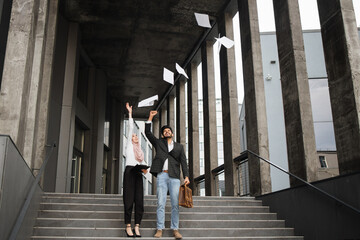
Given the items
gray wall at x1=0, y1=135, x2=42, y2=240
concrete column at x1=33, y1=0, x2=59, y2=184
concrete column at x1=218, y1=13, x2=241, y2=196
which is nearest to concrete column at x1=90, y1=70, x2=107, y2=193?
concrete column at x1=218, y1=13, x2=241, y2=196

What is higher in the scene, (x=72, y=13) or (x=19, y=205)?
(x=72, y=13)

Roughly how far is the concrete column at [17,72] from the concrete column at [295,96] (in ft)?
17.4

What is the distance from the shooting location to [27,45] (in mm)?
6695

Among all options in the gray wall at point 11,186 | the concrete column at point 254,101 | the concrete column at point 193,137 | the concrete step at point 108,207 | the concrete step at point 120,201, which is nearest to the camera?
the gray wall at point 11,186

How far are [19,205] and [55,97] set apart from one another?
8.88 meters

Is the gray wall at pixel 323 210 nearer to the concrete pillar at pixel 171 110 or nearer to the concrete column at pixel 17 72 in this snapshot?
the concrete column at pixel 17 72

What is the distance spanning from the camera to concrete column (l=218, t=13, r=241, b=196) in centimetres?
1231

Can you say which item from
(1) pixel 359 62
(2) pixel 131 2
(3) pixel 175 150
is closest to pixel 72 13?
(2) pixel 131 2

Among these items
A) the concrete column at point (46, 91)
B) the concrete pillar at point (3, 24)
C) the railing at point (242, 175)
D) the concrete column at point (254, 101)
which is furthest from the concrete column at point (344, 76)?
the concrete pillar at point (3, 24)

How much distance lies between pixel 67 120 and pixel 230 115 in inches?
227

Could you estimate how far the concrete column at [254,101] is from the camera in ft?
32.2

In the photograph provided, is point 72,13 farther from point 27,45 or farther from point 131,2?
point 27,45

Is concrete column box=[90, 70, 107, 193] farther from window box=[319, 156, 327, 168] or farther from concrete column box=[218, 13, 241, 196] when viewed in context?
window box=[319, 156, 327, 168]

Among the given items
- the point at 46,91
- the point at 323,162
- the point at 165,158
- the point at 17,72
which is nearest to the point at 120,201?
the point at 165,158
